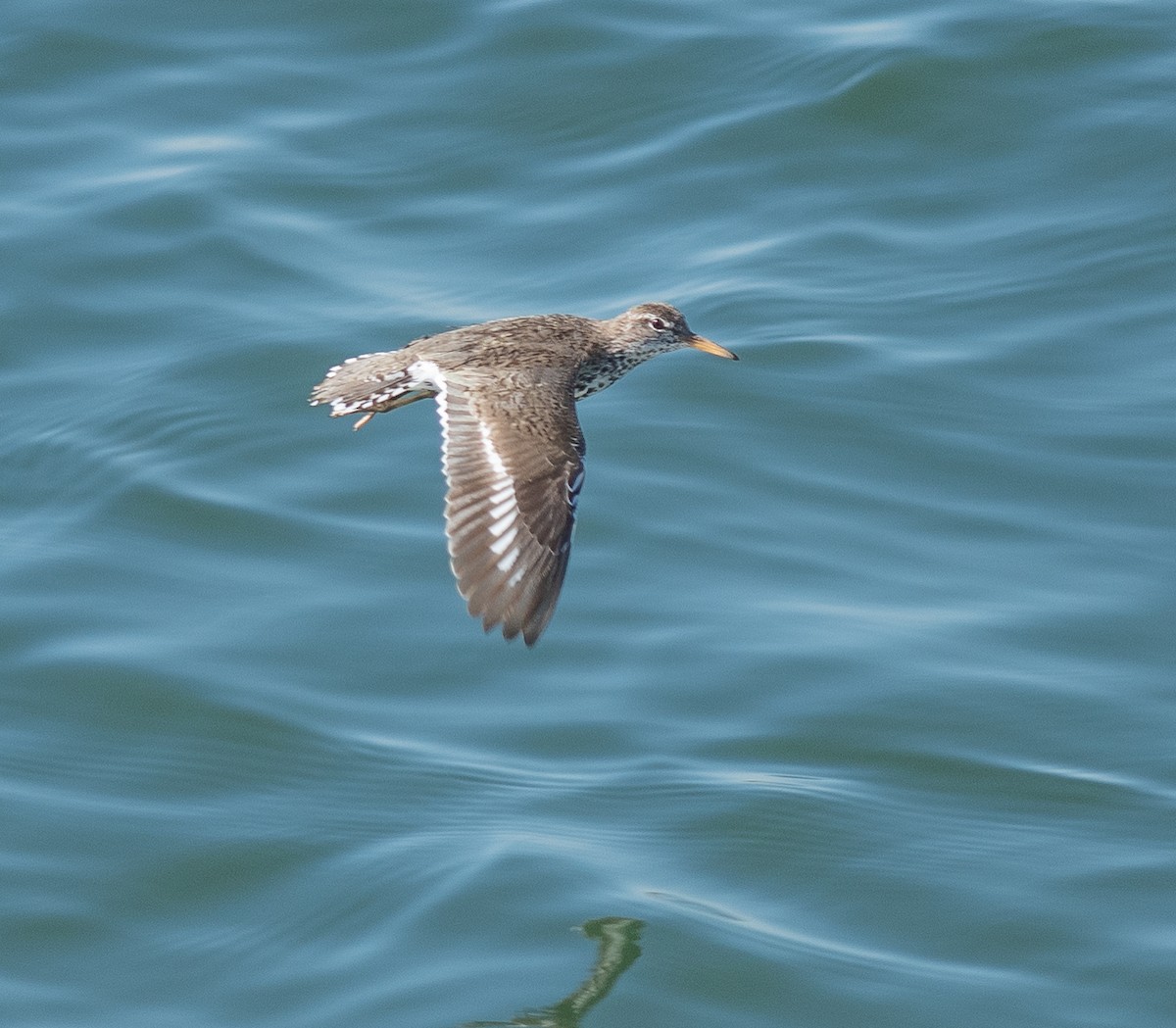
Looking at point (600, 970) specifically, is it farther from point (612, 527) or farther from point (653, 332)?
point (612, 527)

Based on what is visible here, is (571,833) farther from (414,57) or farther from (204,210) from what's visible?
(414,57)

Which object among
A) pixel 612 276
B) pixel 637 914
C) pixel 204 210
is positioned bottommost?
pixel 637 914

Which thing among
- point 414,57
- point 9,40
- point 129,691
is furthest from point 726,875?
point 9,40

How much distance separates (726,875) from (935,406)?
3708 mm

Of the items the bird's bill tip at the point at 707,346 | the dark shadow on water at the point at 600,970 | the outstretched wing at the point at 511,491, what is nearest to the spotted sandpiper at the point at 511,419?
the outstretched wing at the point at 511,491

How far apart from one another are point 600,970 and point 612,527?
314 cm

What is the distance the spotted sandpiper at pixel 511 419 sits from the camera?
8133mm

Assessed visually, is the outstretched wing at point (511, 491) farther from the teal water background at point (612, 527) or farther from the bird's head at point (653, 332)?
the teal water background at point (612, 527)

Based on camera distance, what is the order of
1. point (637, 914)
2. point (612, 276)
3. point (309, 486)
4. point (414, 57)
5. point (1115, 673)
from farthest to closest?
point (414, 57) → point (612, 276) → point (309, 486) → point (1115, 673) → point (637, 914)

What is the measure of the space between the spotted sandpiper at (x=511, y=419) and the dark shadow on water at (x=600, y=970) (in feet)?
6.10

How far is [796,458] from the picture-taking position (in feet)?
41.9

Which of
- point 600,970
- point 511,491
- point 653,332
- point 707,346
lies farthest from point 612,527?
point 511,491

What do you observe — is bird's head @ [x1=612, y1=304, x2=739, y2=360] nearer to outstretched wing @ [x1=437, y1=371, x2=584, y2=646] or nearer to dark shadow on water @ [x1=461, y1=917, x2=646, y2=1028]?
outstretched wing @ [x1=437, y1=371, x2=584, y2=646]

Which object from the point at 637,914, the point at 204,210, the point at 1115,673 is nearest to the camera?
the point at 637,914
